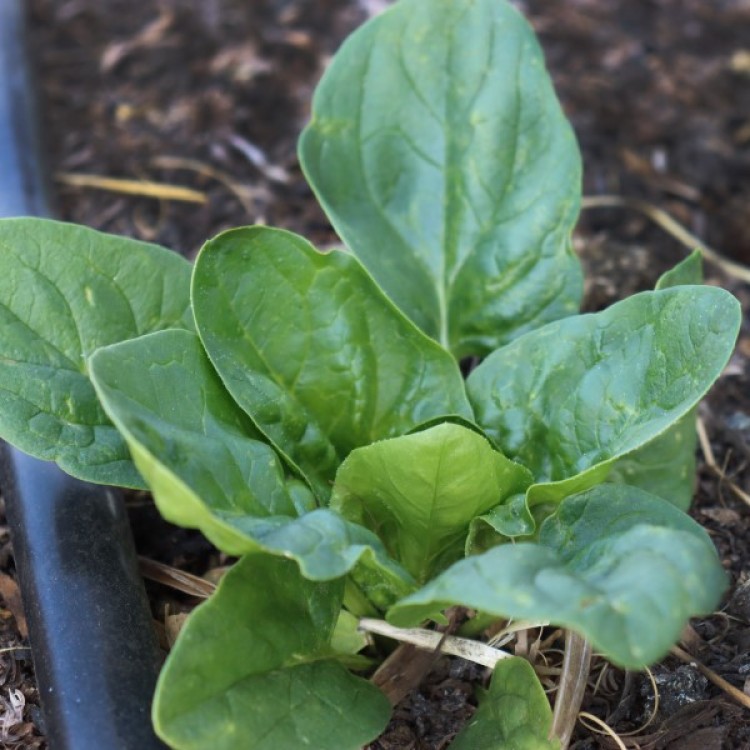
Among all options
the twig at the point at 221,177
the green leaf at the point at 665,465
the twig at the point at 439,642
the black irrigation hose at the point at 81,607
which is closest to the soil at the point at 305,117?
the twig at the point at 221,177

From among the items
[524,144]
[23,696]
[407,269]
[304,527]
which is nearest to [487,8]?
[524,144]

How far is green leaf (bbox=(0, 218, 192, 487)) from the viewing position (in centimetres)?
169

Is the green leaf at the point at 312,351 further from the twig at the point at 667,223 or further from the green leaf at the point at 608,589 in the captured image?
the twig at the point at 667,223

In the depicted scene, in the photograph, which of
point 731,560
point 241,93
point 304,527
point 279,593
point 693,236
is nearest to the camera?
point 304,527

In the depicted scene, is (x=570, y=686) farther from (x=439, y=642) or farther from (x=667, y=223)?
(x=667, y=223)

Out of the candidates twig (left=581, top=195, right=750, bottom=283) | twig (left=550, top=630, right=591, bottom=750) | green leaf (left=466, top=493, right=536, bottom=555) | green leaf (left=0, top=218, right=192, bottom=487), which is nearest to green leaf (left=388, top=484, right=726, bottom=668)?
green leaf (left=466, top=493, right=536, bottom=555)

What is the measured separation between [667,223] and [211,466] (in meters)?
1.80

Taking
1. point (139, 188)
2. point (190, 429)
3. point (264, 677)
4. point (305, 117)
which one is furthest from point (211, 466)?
point (305, 117)

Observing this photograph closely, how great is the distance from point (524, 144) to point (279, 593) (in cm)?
100

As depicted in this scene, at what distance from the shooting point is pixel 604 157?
10.1 feet

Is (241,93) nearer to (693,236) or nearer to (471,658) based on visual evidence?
(693,236)

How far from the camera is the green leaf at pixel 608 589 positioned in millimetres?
1209

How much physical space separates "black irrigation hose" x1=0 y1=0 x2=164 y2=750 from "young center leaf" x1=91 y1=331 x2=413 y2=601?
31 centimetres

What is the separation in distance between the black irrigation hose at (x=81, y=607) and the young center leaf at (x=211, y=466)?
0.31 meters
